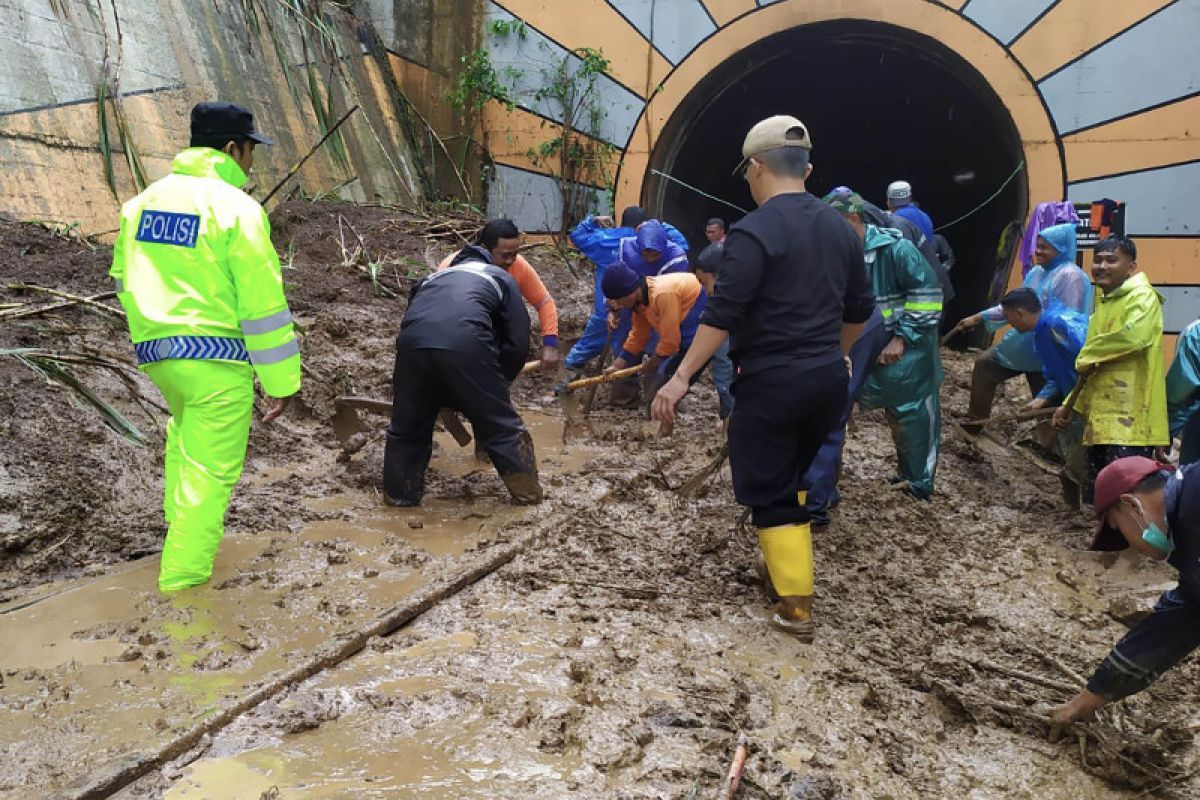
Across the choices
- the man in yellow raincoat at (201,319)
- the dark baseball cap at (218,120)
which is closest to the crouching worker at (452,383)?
the man in yellow raincoat at (201,319)

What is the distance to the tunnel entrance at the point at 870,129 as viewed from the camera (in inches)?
355

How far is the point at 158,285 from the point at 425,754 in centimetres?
184

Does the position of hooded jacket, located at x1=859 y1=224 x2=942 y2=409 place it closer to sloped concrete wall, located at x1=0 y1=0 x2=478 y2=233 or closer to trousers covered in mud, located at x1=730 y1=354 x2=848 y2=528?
trousers covered in mud, located at x1=730 y1=354 x2=848 y2=528

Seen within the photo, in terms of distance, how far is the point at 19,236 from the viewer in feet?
16.4

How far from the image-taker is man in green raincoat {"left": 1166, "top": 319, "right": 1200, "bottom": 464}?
4097 mm

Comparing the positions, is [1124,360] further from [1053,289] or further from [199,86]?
[199,86]

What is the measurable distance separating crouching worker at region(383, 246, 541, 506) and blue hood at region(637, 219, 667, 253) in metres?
2.49

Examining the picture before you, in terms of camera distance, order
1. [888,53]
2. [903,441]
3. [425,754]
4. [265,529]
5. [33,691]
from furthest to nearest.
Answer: [888,53], [903,441], [265,529], [33,691], [425,754]

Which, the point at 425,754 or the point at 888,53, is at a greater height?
the point at 888,53

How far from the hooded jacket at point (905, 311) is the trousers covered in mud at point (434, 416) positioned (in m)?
1.94

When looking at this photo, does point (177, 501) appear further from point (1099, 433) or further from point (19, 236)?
point (1099, 433)

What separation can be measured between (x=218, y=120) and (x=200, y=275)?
59cm

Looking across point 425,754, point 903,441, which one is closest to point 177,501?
point 425,754

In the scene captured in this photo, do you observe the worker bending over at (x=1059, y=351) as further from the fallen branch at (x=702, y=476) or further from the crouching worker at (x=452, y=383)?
the crouching worker at (x=452, y=383)
